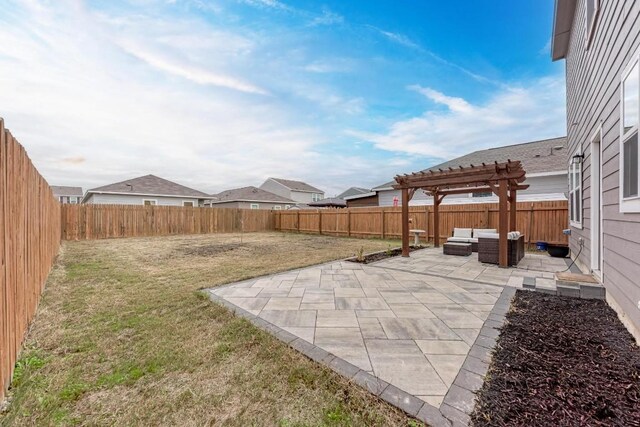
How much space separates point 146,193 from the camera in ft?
66.0

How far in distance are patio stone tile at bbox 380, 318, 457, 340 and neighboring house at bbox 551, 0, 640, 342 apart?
1.60 m

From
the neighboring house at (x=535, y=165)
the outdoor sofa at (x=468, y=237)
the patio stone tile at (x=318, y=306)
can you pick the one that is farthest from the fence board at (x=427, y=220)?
the patio stone tile at (x=318, y=306)

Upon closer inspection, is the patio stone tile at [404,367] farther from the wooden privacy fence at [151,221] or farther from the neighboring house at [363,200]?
the neighboring house at [363,200]

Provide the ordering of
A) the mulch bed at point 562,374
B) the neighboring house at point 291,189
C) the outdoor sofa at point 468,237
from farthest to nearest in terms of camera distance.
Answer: the neighboring house at point 291,189 < the outdoor sofa at point 468,237 < the mulch bed at point 562,374

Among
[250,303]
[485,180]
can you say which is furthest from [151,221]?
[485,180]

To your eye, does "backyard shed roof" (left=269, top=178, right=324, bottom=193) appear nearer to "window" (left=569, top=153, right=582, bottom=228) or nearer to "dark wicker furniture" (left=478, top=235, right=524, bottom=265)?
"dark wicker furniture" (left=478, top=235, right=524, bottom=265)

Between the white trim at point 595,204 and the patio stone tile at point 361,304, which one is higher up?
the white trim at point 595,204

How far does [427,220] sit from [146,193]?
1997cm

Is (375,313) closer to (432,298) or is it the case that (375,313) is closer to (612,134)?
(432,298)

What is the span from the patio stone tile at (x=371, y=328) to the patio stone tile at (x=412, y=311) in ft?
1.21

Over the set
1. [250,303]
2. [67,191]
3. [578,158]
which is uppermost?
[67,191]

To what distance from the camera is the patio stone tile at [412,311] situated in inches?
124

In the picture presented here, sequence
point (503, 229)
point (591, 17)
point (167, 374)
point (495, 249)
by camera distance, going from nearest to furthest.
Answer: point (167, 374), point (591, 17), point (503, 229), point (495, 249)

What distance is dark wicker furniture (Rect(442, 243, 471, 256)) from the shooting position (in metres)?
7.27
